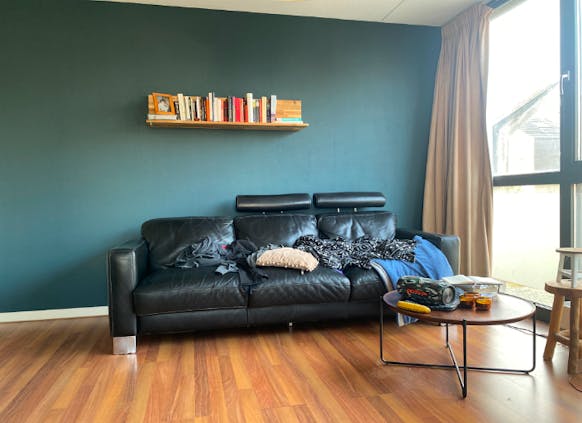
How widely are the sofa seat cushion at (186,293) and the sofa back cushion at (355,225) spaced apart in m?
1.08

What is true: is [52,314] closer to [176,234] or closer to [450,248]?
[176,234]

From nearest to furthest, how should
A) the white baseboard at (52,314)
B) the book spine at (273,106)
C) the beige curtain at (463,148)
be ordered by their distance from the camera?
the white baseboard at (52,314) < the beige curtain at (463,148) < the book spine at (273,106)

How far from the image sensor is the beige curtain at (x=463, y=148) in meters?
3.16

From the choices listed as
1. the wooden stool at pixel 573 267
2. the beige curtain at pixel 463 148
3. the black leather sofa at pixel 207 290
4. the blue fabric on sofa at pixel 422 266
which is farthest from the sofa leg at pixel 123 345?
the beige curtain at pixel 463 148

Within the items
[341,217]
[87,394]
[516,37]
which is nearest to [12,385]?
[87,394]

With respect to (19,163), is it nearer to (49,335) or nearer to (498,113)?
(49,335)

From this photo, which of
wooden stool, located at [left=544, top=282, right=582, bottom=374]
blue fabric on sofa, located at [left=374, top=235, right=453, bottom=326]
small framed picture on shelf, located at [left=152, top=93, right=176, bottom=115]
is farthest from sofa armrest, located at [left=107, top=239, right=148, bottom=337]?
wooden stool, located at [left=544, top=282, right=582, bottom=374]

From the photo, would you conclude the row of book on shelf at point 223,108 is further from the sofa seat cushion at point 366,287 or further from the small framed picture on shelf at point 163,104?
the sofa seat cushion at point 366,287

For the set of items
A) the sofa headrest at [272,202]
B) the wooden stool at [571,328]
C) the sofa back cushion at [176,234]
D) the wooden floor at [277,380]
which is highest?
the sofa headrest at [272,202]

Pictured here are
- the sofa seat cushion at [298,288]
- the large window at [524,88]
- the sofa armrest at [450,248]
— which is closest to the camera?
the sofa seat cushion at [298,288]

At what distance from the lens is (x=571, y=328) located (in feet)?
6.37

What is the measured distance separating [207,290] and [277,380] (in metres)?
0.76

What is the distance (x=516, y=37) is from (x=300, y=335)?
2.94 metres

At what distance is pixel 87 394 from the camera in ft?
5.96
